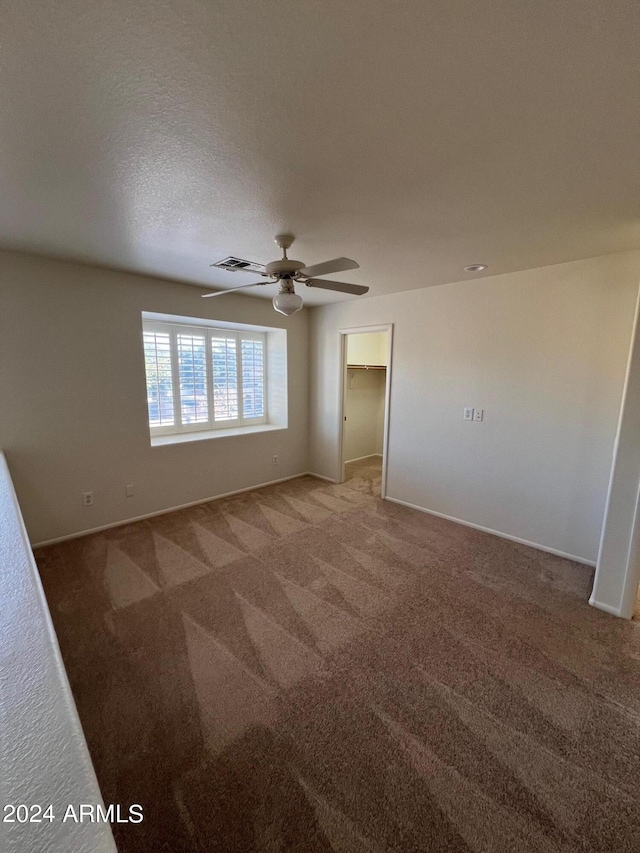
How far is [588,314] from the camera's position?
2.68m

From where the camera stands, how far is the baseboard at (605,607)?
226cm

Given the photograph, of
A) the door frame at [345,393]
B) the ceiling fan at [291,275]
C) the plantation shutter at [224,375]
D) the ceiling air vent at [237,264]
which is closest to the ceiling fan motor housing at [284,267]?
the ceiling fan at [291,275]

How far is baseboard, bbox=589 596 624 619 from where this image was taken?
2.26 meters

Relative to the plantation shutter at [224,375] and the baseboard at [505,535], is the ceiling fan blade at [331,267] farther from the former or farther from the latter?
the baseboard at [505,535]

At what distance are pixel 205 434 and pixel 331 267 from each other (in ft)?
9.37

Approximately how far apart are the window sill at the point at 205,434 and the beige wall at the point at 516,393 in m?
1.77

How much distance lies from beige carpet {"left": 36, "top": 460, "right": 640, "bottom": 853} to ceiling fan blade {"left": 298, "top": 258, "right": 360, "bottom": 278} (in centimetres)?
215

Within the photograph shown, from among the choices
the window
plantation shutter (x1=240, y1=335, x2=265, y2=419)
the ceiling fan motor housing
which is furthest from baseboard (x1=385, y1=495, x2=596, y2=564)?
the ceiling fan motor housing

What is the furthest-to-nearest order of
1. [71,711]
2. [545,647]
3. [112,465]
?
[112,465], [545,647], [71,711]

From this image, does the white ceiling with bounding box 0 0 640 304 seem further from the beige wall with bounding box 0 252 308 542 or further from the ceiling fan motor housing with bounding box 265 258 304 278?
the beige wall with bounding box 0 252 308 542

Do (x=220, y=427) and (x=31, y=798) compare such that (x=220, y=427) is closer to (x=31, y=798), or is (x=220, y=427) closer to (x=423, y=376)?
(x=423, y=376)

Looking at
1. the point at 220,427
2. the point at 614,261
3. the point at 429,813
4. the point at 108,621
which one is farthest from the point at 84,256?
the point at 614,261

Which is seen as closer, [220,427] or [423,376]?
[423,376]

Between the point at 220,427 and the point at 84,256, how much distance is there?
7.69ft
